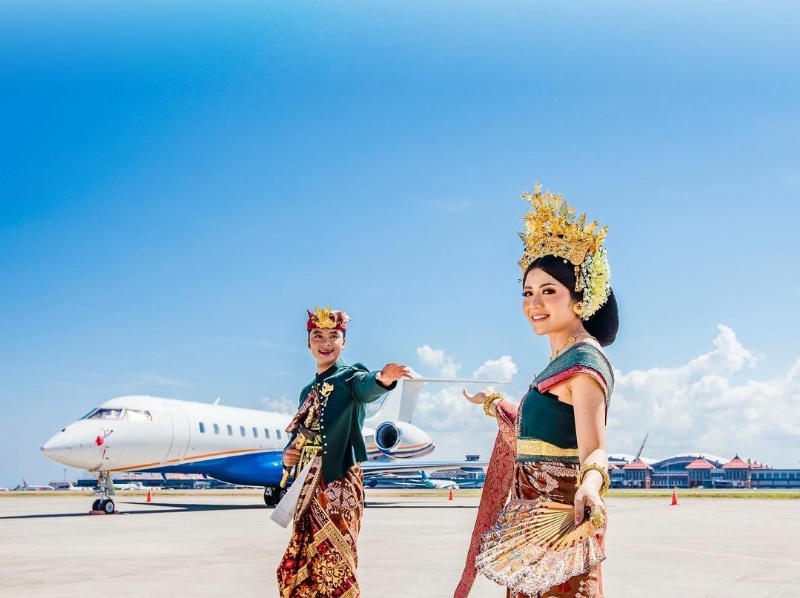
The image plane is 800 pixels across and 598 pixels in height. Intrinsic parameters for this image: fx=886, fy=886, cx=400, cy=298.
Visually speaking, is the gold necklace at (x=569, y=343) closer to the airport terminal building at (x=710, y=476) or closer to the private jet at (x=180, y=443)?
the private jet at (x=180, y=443)

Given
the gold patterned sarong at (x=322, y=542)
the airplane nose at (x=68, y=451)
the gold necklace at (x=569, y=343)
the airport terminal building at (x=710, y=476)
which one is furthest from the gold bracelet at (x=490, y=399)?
the airport terminal building at (x=710, y=476)

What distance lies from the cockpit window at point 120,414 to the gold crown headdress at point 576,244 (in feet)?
68.5

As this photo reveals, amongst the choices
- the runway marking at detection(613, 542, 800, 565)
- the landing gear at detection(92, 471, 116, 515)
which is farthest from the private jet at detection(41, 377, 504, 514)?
the runway marking at detection(613, 542, 800, 565)

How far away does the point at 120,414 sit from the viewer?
2294cm

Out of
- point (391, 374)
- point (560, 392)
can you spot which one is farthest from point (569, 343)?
point (391, 374)

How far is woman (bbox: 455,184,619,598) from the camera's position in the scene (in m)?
3.16

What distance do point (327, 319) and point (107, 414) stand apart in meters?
18.8

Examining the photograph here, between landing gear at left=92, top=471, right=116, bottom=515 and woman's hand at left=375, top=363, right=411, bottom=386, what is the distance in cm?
1955

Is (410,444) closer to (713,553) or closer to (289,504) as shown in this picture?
(713,553)

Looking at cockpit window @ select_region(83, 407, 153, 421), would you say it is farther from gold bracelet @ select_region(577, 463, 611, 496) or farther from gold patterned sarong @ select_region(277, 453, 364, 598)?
gold bracelet @ select_region(577, 463, 611, 496)

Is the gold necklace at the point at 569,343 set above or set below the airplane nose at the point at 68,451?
A: above

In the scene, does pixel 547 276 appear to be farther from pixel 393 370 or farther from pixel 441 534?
pixel 441 534

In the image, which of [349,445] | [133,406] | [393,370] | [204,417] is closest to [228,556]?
[349,445]

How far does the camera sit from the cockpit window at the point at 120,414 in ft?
74.2
